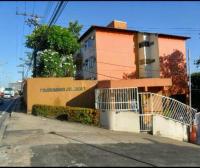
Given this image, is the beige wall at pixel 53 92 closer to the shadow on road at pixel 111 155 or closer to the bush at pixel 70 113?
the bush at pixel 70 113

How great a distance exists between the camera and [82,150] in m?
14.7

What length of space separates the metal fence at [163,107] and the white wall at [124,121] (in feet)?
3.69

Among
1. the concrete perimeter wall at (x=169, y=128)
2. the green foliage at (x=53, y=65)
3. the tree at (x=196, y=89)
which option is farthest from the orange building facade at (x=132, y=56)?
the concrete perimeter wall at (x=169, y=128)

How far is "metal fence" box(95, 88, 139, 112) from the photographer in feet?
76.2

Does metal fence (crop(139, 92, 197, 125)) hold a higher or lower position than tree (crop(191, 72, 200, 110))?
lower

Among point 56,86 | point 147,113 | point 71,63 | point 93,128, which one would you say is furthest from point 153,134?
point 71,63

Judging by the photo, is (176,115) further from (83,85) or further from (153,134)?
(83,85)

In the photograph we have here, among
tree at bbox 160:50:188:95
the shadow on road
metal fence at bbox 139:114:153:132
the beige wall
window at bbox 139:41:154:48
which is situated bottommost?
the shadow on road

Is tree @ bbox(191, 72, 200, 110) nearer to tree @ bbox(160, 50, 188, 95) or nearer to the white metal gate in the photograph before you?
tree @ bbox(160, 50, 188, 95)

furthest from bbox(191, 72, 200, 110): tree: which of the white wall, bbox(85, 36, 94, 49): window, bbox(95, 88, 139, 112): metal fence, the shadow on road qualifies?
the shadow on road

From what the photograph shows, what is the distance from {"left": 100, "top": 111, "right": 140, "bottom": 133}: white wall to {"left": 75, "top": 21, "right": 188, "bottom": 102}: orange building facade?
62.5 ft

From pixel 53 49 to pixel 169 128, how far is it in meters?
23.0

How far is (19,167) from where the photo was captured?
11.6 meters

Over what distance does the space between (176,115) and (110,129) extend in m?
4.51
